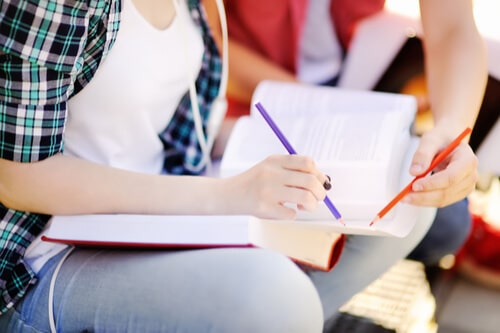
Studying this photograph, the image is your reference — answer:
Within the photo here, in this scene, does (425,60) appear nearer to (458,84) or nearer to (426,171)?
(458,84)

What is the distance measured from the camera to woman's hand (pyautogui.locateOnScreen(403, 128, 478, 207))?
77 centimetres

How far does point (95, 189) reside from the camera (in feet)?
2.50

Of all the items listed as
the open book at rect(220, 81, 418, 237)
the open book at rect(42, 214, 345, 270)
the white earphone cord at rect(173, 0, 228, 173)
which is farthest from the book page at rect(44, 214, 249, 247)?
the white earphone cord at rect(173, 0, 228, 173)

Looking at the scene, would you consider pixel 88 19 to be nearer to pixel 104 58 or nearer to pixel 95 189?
pixel 104 58

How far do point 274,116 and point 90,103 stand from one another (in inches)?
10.4

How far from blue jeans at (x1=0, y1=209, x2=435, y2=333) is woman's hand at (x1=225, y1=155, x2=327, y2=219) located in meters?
0.05

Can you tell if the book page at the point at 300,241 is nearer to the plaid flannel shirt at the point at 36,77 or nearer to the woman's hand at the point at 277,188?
the woman's hand at the point at 277,188

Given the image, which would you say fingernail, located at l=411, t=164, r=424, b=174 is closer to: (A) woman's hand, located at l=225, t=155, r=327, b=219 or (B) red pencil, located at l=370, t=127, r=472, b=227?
(B) red pencil, located at l=370, t=127, r=472, b=227

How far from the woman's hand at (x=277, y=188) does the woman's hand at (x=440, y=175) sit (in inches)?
4.4

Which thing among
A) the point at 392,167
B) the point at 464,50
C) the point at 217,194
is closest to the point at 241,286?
the point at 217,194

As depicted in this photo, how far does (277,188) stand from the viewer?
0.75 meters

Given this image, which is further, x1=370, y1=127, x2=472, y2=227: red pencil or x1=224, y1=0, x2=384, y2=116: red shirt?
x1=224, y1=0, x2=384, y2=116: red shirt

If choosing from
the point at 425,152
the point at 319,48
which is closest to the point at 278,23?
the point at 319,48

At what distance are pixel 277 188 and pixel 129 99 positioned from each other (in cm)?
21
